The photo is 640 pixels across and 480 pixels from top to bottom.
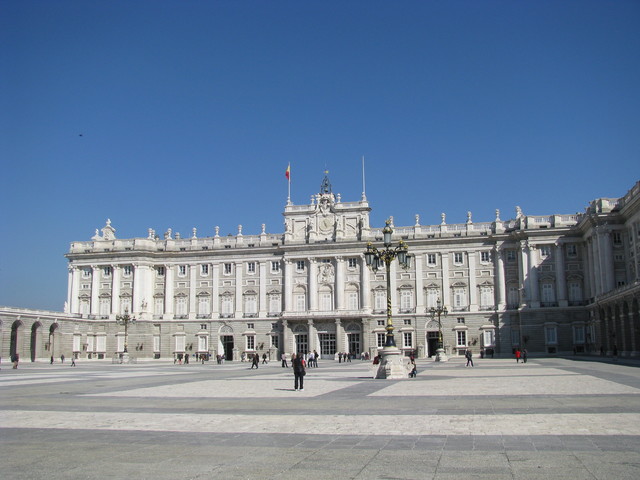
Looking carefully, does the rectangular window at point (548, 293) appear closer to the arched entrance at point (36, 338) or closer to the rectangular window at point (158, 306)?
the rectangular window at point (158, 306)

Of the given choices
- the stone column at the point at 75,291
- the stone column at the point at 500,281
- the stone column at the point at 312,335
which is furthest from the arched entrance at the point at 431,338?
the stone column at the point at 75,291

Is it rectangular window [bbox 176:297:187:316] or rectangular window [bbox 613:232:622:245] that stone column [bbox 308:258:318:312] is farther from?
rectangular window [bbox 613:232:622:245]

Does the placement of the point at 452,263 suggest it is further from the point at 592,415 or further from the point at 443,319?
the point at 592,415

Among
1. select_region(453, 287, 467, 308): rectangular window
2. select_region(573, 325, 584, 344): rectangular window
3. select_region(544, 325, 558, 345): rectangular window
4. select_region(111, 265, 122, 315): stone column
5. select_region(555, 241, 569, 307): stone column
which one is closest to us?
select_region(573, 325, 584, 344): rectangular window

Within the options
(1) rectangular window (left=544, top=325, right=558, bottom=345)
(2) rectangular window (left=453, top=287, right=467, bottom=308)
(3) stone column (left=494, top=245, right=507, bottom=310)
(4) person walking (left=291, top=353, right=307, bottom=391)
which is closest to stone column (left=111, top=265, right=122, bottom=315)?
(2) rectangular window (left=453, top=287, right=467, bottom=308)

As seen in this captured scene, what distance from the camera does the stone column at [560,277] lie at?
75812 millimetres

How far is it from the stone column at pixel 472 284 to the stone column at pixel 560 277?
9.51 meters

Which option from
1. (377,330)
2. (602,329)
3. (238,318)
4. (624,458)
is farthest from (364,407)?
(238,318)

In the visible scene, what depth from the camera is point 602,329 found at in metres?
68.4

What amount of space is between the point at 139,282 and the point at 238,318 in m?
14.2

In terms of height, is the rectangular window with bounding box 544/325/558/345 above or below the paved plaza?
above

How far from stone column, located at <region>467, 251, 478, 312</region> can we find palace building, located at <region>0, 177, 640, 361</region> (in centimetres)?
13

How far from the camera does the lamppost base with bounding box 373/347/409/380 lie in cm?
3344

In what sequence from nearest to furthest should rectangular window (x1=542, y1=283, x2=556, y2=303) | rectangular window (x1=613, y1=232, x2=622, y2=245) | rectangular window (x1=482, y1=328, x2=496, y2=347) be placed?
rectangular window (x1=613, y1=232, x2=622, y2=245) → rectangular window (x1=542, y1=283, x2=556, y2=303) → rectangular window (x1=482, y1=328, x2=496, y2=347)
